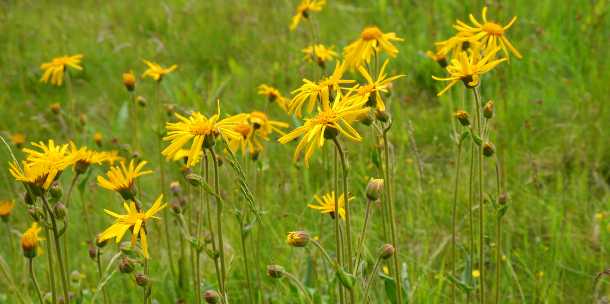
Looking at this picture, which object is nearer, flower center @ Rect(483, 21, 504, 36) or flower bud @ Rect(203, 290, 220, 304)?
flower bud @ Rect(203, 290, 220, 304)

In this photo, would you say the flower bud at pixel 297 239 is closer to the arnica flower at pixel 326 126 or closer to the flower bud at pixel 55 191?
the arnica flower at pixel 326 126

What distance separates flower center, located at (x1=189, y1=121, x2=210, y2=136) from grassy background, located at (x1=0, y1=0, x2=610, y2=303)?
1.70 feet

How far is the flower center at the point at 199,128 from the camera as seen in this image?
1.56m

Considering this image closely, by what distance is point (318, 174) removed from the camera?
3482mm

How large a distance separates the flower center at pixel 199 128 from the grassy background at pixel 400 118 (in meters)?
0.52

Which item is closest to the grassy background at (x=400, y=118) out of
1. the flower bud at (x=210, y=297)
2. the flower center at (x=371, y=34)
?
the flower bud at (x=210, y=297)

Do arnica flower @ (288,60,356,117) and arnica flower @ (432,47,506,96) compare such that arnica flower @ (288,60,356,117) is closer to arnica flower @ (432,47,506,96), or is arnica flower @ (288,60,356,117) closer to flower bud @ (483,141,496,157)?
arnica flower @ (432,47,506,96)

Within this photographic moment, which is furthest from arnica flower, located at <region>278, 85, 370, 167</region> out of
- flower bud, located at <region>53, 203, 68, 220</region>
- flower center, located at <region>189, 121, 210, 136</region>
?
flower bud, located at <region>53, 203, 68, 220</region>

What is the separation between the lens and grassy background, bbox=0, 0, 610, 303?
2555 millimetres

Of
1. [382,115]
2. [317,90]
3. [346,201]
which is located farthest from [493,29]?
[346,201]

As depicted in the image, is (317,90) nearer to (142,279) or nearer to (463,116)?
(463,116)

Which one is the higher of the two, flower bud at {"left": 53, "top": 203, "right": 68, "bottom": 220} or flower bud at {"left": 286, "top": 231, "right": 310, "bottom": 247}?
flower bud at {"left": 53, "top": 203, "right": 68, "bottom": 220}

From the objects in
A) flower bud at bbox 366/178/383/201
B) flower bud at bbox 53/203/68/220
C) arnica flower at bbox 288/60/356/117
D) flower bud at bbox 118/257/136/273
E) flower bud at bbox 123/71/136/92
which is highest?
flower bud at bbox 123/71/136/92

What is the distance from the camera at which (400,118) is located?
371 cm
